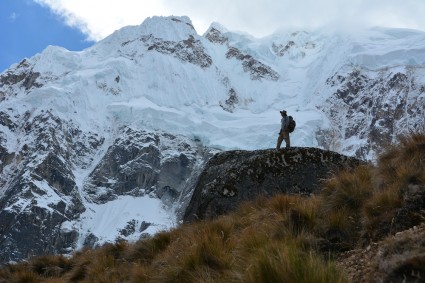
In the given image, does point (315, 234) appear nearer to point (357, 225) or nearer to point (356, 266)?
point (357, 225)

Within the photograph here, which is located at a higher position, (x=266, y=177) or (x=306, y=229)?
(x=266, y=177)

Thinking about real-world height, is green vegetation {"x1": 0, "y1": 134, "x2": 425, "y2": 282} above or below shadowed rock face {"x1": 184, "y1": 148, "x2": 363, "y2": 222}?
below

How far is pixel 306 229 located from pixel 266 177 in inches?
204

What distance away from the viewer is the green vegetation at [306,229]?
4.34 meters

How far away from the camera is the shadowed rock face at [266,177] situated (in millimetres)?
10750

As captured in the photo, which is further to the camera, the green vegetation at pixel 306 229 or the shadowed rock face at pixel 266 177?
the shadowed rock face at pixel 266 177

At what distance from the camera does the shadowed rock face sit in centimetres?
1075

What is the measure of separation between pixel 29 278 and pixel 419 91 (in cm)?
20480

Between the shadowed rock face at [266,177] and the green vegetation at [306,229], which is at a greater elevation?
the shadowed rock face at [266,177]

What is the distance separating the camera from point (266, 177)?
11047 mm

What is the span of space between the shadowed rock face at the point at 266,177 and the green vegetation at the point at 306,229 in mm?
3091

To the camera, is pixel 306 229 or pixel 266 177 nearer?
pixel 306 229

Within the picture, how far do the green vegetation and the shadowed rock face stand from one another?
3091mm

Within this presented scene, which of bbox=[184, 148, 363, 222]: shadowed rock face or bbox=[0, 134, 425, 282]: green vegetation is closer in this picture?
bbox=[0, 134, 425, 282]: green vegetation
